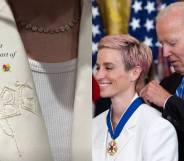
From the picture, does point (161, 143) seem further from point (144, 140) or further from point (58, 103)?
point (58, 103)

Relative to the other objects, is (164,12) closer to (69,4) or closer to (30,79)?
(69,4)

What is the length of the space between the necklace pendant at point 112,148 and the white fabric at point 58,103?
87 mm

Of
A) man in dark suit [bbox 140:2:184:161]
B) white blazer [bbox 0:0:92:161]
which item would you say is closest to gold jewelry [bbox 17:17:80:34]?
white blazer [bbox 0:0:92:161]

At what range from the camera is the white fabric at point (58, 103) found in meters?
0.69

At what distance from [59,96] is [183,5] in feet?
0.93

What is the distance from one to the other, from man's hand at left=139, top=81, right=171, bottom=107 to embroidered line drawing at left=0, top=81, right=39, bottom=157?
0.65 feet

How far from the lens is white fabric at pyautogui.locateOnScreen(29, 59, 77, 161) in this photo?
691mm

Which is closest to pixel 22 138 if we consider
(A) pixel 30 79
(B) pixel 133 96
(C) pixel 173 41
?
(A) pixel 30 79

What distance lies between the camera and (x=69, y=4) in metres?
0.70

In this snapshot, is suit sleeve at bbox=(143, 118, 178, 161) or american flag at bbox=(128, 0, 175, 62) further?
american flag at bbox=(128, 0, 175, 62)

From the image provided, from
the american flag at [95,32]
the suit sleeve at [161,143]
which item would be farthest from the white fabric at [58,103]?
the suit sleeve at [161,143]

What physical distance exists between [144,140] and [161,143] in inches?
1.2

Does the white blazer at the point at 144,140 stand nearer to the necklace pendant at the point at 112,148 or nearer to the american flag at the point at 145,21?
the necklace pendant at the point at 112,148

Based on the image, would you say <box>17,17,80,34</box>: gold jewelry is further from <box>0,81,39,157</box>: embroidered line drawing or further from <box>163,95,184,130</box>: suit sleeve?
<box>163,95,184,130</box>: suit sleeve
